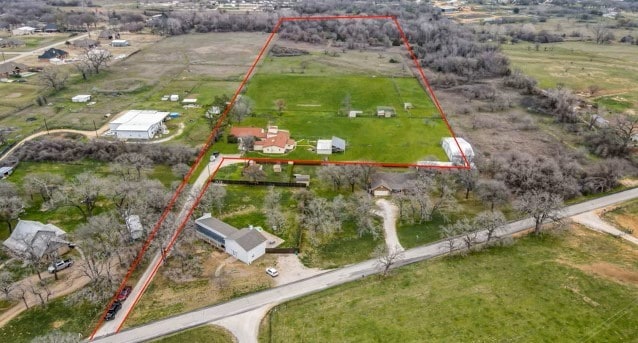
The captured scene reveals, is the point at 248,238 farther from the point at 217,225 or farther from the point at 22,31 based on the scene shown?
the point at 22,31

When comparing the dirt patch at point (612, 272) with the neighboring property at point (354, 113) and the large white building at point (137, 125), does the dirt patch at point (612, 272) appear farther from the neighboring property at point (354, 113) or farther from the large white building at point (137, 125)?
the large white building at point (137, 125)

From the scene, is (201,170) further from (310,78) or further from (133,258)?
(310,78)

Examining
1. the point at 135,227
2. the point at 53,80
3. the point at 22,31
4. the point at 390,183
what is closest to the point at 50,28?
the point at 22,31

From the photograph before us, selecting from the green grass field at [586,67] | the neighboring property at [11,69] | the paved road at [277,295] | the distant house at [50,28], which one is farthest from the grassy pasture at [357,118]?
the distant house at [50,28]

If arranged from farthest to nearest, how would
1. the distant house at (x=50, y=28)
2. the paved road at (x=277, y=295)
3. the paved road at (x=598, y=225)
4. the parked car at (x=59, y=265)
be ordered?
the distant house at (x=50, y=28), the paved road at (x=598, y=225), the parked car at (x=59, y=265), the paved road at (x=277, y=295)

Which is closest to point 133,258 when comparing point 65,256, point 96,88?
point 65,256
